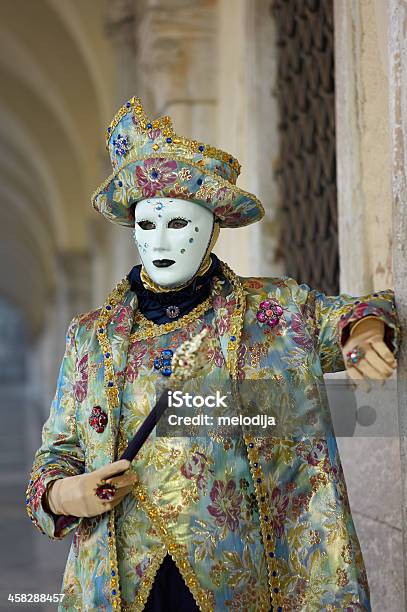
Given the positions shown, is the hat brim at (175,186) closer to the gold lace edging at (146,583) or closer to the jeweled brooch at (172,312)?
the jeweled brooch at (172,312)

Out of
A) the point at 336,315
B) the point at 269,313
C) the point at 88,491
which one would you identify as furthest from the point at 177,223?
the point at 88,491

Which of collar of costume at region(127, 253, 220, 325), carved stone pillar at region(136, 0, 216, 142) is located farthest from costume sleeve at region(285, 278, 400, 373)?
carved stone pillar at region(136, 0, 216, 142)

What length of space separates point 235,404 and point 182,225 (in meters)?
0.41

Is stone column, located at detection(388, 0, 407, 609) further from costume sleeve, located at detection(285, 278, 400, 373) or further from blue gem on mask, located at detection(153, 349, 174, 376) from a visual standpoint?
blue gem on mask, located at detection(153, 349, 174, 376)

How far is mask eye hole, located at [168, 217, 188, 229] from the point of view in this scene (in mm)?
2480

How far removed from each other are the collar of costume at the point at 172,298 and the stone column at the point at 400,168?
0.41 m

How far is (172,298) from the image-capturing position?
98.3 inches

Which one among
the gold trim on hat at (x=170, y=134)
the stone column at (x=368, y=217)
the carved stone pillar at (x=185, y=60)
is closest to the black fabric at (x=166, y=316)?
the gold trim on hat at (x=170, y=134)

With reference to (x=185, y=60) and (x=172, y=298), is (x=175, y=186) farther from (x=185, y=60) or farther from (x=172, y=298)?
(x=185, y=60)

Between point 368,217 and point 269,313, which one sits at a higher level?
point 368,217

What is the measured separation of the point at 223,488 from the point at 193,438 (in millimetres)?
119

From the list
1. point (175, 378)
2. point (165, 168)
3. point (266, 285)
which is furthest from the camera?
point (266, 285)

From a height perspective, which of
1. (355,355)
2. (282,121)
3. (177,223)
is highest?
(282,121)

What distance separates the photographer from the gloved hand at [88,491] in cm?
224
